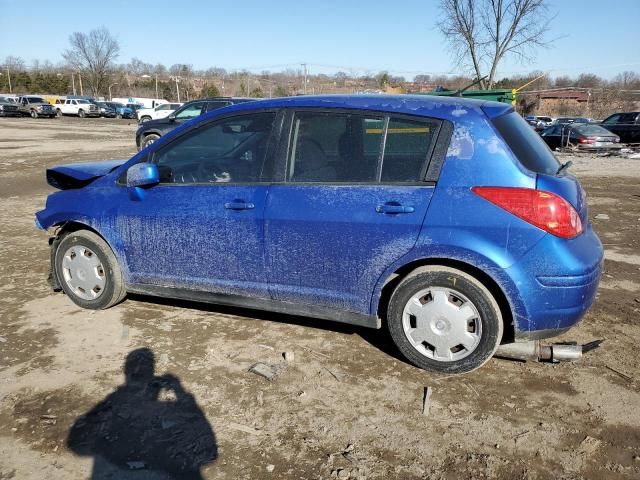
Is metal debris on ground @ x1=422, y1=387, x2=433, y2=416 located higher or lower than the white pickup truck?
lower

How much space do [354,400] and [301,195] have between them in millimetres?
1351

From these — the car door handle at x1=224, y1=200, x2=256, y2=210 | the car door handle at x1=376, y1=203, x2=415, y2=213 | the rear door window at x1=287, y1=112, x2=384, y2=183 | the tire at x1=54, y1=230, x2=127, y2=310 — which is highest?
the rear door window at x1=287, y1=112, x2=384, y2=183

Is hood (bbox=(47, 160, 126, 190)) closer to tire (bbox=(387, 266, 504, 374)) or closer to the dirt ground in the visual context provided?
the dirt ground

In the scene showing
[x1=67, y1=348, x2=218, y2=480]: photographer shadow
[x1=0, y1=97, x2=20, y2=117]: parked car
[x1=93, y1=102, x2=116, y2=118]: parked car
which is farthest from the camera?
[x1=93, y1=102, x2=116, y2=118]: parked car

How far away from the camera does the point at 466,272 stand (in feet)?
10.5

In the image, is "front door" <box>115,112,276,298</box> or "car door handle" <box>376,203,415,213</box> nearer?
"car door handle" <box>376,203,415,213</box>

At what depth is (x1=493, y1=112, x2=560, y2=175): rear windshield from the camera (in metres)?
3.19

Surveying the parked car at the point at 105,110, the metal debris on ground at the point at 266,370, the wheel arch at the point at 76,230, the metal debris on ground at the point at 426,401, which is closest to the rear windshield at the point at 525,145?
the metal debris on ground at the point at 426,401

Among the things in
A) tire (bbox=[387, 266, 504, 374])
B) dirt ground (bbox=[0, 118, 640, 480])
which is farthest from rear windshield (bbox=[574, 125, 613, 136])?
tire (bbox=[387, 266, 504, 374])

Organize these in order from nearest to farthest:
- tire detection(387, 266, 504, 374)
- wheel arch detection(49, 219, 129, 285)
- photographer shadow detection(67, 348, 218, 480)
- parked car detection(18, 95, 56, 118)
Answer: photographer shadow detection(67, 348, 218, 480), tire detection(387, 266, 504, 374), wheel arch detection(49, 219, 129, 285), parked car detection(18, 95, 56, 118)

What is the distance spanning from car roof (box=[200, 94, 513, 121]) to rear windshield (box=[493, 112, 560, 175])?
0.27 ft

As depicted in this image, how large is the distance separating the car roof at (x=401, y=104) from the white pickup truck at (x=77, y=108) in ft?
173

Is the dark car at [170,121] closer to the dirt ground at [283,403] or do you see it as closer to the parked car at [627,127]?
the dirt ground at [283,403]

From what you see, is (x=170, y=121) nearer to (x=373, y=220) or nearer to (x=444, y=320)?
(x=373, y=220)
